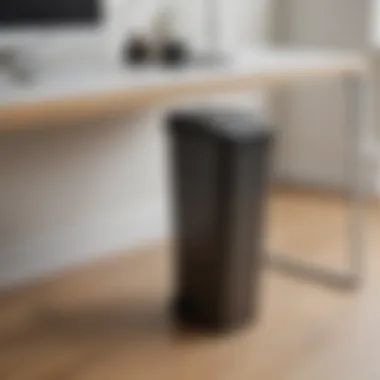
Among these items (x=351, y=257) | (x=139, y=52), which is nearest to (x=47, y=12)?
(x=139, y=52)

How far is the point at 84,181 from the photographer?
2.56 m

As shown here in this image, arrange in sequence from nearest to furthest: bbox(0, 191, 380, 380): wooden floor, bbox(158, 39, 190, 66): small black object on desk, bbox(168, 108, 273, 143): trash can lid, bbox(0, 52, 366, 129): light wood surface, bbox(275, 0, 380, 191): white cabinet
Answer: bbox(0, 52, 366, 129): light wood surface
bbox(0, 191, 380, 380): wooden floor
bbox(168, 108, 273, 143): trash can lid
bbox(158, 39, 190, 66): small black object on desk
bbox(275, 0, 380, 191): white cabinet

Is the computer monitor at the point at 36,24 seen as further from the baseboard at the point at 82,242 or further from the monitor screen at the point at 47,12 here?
the baseboard at the point at 82,242

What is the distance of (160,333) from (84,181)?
2.22 feet

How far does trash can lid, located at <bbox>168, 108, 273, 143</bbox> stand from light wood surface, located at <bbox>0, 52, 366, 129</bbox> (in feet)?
0.33

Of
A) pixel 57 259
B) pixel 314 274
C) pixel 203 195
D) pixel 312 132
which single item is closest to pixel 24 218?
pixel 57 259

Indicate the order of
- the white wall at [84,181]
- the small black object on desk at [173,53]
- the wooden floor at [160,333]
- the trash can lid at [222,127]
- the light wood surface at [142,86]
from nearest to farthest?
1. the light wood surface at [142,86]
2. the wooden floor at [160,333]
3. the trash can lid at [222,127]
4. the small black object on desk at [173,53]
5. the white wall at [84,181]

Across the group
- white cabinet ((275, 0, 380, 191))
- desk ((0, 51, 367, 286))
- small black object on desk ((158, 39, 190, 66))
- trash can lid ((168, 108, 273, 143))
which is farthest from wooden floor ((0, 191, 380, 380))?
white cabinet ((275, 0, 380, 191))

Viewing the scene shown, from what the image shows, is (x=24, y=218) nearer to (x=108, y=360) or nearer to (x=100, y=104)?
(x=108, y=360)

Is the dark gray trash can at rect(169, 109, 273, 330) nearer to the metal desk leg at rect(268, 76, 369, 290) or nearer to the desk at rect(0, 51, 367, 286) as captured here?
the desk at rect(0, 51, 367, 286)

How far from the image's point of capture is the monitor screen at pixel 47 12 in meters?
1.91

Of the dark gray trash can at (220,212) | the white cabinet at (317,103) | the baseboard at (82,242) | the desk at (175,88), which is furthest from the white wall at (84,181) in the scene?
the white cabinet at (317,103)

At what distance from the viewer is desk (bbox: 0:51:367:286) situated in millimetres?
1508

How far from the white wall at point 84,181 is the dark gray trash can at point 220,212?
18.4 inches
